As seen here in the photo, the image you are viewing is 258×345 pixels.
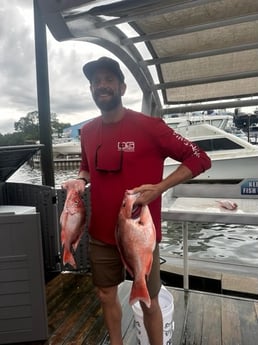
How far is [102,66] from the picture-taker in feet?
4.75

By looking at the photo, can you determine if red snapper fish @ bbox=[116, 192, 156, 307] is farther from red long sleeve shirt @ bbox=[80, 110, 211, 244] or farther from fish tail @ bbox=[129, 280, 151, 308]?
red long sleeve shirt @ bbox=[80, 110, 211, 244]

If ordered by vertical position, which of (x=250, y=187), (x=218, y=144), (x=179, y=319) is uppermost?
(x=218, y=144)

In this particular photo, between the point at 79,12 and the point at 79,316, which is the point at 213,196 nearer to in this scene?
the point at 79,316

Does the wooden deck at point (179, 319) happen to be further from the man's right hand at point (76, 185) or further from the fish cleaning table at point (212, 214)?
the man's right hand at point (76, 185)

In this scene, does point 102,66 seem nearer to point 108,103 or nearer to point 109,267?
point 108,103

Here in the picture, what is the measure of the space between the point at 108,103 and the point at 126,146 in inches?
9.4

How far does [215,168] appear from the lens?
4.76 meters

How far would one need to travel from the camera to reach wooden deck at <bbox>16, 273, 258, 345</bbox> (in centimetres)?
204

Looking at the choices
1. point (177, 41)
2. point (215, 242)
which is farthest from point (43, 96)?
point (215, 242)

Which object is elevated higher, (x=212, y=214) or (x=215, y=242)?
(x=212, y=214)

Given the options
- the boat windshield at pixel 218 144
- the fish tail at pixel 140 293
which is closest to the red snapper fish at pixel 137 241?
the fish tail at pixel 140 293

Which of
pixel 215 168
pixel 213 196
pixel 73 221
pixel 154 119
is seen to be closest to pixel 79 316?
pixel 73 221

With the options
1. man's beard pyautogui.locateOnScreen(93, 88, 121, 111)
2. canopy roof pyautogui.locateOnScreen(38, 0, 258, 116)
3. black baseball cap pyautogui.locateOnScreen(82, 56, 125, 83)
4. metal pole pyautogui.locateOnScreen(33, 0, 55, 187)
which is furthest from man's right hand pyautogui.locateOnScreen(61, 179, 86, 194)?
metal pole pyautogui.locateOnScreen(33, 0, 55, 187)

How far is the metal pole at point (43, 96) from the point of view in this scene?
302cm
